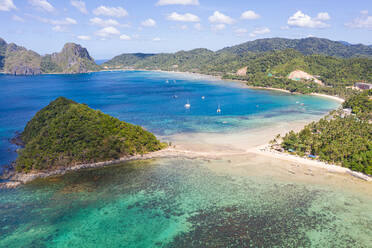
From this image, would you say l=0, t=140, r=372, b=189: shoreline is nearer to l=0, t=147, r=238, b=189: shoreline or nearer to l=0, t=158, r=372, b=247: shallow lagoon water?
l=0, t=147, r=238, b=189: shoreline

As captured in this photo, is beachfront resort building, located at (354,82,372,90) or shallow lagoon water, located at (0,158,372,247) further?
beachfront resort building, located at (354,82,372,90)

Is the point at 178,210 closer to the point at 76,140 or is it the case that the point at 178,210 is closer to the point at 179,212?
the point at 179,212

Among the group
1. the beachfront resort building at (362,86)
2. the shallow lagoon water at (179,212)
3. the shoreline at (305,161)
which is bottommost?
the shallow lagoon water at (179,212)

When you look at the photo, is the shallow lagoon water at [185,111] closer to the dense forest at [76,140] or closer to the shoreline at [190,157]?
the dense forest at [76,140]

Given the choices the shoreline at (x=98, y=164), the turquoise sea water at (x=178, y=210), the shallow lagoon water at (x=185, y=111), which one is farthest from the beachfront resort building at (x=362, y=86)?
the shoreline at (x=98, y=164)

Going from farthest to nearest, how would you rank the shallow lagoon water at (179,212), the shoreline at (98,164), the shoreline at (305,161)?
the shoreline at (305,161) < the shoreline at (98,164) < the shallow lagoon water at (179,212)

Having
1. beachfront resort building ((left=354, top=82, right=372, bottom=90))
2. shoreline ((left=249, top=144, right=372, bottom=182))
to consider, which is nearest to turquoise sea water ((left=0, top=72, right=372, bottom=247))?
shoreline ((left=249, top=144, right=372, bottom=182))

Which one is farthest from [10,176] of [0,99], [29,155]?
[0,99]

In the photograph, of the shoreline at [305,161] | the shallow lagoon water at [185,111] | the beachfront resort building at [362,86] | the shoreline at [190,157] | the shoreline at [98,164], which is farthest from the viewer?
the beachfront resort building at [362,86]
